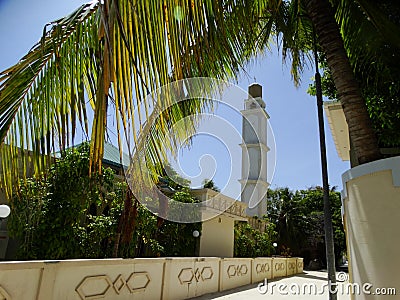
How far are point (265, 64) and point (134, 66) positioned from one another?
150 inches

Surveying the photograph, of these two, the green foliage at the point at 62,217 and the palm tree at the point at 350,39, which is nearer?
the palm tree at the point at 350,39

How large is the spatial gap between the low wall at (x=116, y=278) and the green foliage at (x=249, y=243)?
7371 millimetres

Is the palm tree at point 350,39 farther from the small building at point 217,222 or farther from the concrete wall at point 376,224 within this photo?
the small building at point 217,222

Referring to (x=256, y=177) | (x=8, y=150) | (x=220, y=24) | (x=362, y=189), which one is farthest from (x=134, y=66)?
(x=256, y=177)

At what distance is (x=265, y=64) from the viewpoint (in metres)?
4.77

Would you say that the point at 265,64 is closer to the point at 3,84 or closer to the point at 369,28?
the point at 369,28

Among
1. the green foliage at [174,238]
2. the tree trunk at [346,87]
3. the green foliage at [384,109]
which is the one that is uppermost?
the green foliage at [384,109]

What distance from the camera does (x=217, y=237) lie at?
50.0 feet

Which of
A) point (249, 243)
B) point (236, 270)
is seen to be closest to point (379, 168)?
point (236, 270)

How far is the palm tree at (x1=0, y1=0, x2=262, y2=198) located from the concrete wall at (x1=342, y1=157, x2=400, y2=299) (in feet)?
4.76

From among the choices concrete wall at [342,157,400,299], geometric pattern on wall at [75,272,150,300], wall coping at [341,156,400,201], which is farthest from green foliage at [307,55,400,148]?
geometric pattern on wall at [75,272,150,300]

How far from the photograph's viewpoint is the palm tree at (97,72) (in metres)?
1.29

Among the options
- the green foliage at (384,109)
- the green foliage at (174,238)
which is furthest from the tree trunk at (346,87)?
the green foliage at (174,238)

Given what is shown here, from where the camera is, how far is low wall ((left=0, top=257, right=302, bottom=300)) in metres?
4.28
